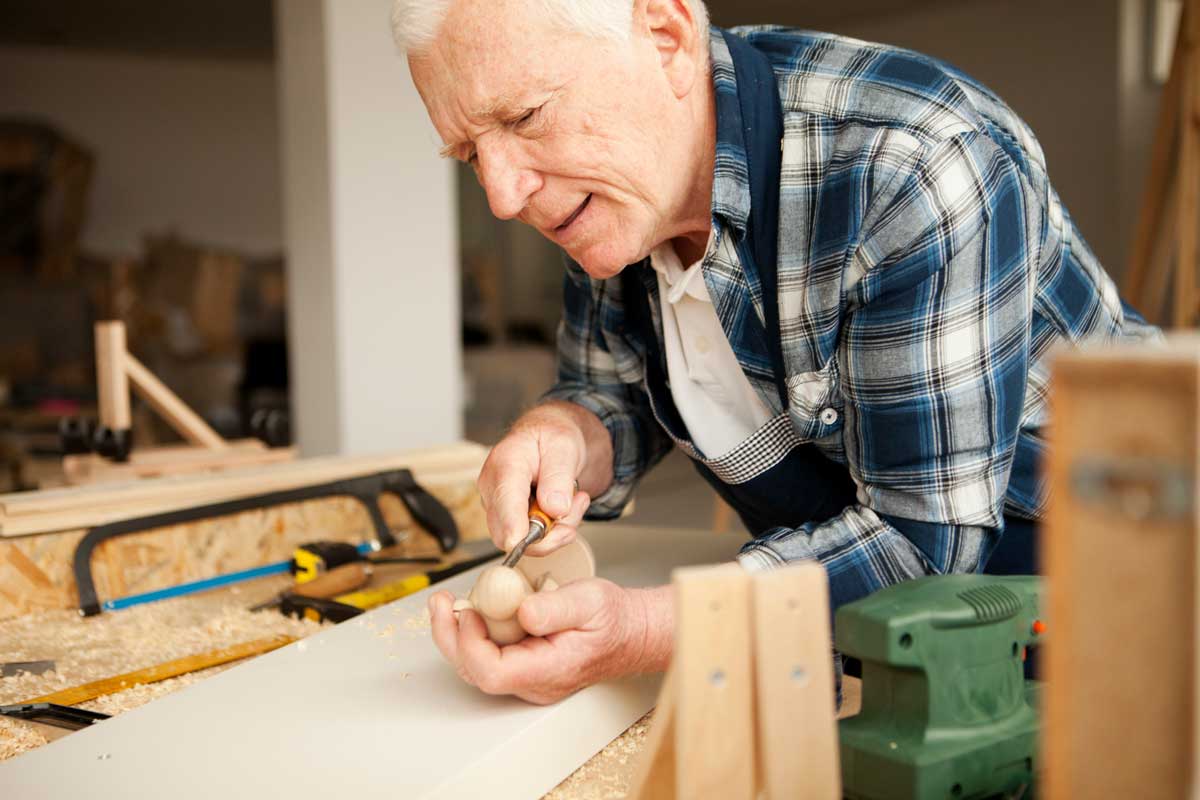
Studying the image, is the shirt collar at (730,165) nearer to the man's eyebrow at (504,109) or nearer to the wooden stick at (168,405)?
the man's eyebrow at (504,109)

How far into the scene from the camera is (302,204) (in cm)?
342

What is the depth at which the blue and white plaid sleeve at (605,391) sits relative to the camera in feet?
5.31

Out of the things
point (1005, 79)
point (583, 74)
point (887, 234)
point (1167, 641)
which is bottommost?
point (1167, 641)

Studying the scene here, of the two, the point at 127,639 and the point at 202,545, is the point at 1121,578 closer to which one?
the point at 127,639

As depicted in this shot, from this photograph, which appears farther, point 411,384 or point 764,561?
point 411,384

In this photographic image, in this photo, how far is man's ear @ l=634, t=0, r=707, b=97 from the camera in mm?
1162

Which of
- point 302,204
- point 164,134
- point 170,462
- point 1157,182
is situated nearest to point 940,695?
point 170,462

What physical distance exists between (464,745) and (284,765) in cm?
16

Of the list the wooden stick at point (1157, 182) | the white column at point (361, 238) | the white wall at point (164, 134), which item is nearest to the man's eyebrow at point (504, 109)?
the white column at point (361, 238)

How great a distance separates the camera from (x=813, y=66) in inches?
48.7

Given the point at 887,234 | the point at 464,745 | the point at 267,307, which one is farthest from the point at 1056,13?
the point at 464,745

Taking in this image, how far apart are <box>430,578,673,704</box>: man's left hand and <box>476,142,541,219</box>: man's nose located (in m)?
0.45

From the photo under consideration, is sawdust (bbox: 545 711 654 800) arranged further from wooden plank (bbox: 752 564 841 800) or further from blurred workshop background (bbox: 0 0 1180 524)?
blurred workshop background (bbox: 0 0 1180 524)

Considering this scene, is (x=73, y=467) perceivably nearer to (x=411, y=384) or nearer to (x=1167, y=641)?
(x=411, y=384)
